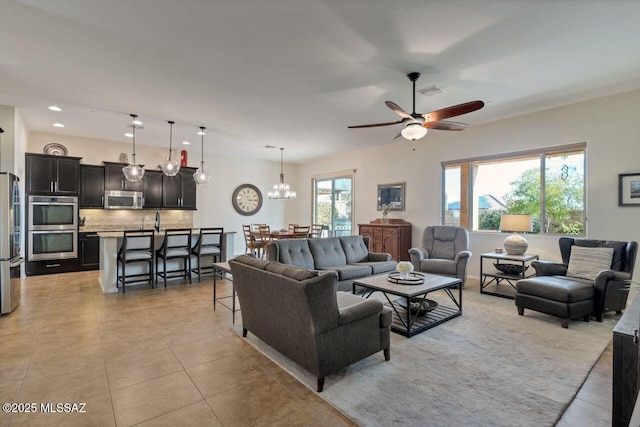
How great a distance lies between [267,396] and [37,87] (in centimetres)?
487

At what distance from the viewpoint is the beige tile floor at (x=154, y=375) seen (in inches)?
76.9

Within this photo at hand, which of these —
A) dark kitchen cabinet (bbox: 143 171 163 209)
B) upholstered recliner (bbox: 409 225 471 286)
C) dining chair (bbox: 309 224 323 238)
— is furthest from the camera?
dining chair (bbox: 309 224 323 238)

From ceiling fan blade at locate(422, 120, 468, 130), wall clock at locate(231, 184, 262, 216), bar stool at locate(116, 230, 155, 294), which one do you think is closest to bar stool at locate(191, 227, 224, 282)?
bar stool at locate(116, 230, 155, 294)

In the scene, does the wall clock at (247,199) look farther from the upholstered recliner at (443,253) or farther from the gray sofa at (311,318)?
the gray sofa at (311,318)

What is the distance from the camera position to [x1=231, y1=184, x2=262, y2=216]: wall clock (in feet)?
30.1

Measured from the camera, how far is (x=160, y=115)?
519 cm

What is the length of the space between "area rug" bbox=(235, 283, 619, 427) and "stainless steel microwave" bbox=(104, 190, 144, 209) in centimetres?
535

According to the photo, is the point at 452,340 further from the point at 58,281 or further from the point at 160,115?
the point at 58,281

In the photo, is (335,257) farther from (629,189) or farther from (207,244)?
(629,189)

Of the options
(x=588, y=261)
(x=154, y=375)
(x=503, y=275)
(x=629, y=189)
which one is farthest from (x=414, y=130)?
(x=154, y=375)

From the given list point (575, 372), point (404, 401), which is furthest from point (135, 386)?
point (575, 372)

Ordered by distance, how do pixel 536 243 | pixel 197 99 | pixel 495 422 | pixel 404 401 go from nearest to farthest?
pixel 495 422 → pixel 404 401 → pixel 197 99 → pixel 536 243

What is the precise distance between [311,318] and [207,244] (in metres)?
4.04

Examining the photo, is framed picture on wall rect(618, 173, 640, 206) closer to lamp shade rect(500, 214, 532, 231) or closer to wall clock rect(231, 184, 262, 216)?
lamp shade rect(500, 214, 532, 231)
